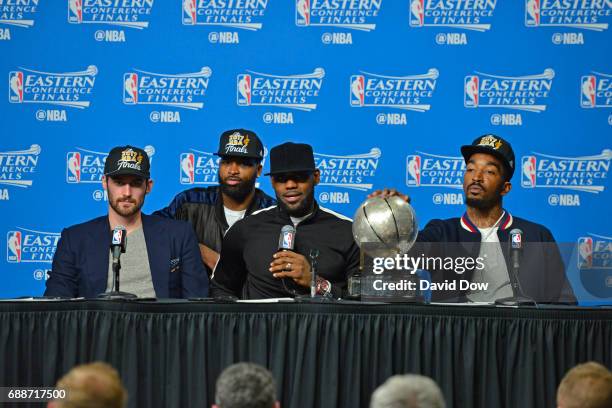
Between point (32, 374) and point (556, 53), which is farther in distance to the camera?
point (556, 53)

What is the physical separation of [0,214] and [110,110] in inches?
37.7

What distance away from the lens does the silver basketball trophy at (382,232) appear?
3.96 metres

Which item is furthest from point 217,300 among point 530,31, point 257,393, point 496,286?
point 530,31

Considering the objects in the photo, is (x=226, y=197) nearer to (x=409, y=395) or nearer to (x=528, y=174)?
(x=528, y=174)

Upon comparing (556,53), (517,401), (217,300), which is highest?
(556,53)

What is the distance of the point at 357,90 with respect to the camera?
6512 millimetres

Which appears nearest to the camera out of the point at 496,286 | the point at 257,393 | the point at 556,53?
the point at 257,393

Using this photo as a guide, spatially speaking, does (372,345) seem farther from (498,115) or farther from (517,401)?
(498,115)

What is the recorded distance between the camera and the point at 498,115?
6461 millimetres

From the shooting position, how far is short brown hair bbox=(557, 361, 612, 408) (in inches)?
93.9

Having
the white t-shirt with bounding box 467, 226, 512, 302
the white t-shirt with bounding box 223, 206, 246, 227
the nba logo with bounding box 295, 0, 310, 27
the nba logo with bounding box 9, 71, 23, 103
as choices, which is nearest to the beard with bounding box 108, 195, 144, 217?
the white t-shirt with bounding box 223, 206, 246, 227

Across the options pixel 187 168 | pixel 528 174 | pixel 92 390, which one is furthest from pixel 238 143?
pixel 92 390

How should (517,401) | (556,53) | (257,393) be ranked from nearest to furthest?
1. (257,393)
2. (517,401)
3. (556,53)

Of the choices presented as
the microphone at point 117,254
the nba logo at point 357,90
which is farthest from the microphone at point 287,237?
the nba logo at point 357,90
